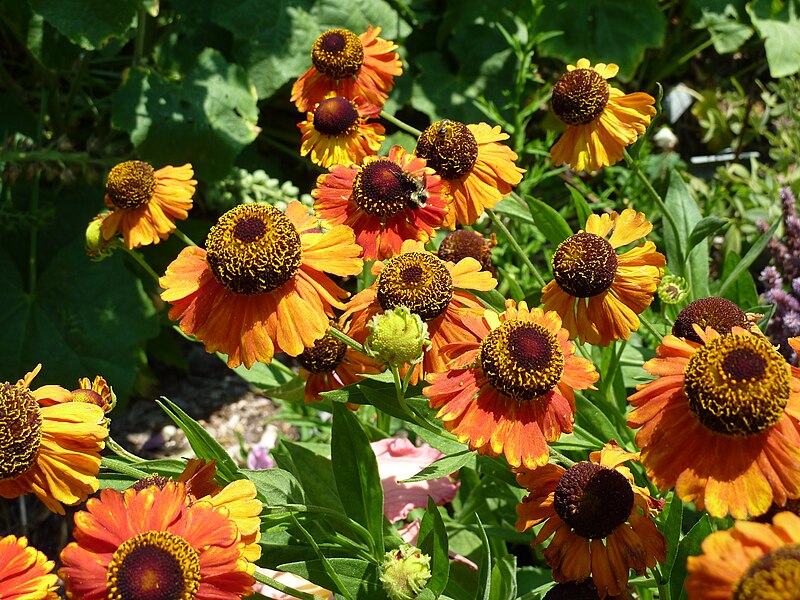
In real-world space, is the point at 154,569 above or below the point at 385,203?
below

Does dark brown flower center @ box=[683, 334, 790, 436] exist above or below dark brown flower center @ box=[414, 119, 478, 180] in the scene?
above

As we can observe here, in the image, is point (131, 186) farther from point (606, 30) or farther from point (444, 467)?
point (606, 30)

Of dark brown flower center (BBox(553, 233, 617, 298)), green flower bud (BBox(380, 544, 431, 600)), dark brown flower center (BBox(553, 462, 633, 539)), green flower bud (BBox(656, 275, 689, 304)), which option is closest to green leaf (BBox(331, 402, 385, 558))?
green flower bud (BBox(380, 544, 431, 600))

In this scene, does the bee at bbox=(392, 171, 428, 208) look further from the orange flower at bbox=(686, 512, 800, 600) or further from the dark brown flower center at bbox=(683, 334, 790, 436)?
the orange flower at bbox=(686, 512, 800, 600)

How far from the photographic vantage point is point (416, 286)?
1.27 m

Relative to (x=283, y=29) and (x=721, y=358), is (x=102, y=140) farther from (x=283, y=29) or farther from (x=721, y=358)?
(x=721, y=358)

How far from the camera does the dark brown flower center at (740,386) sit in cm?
97

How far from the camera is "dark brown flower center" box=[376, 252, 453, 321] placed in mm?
1265

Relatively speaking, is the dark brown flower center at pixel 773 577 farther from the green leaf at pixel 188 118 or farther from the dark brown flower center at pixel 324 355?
the green leaf at pixel 188 118

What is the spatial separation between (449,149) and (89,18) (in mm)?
1511

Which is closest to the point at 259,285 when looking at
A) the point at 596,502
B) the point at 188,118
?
the point at 596,502

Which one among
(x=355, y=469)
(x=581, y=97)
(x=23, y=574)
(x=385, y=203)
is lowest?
(x=355, y=469)

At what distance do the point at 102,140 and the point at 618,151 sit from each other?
2007 millimetres

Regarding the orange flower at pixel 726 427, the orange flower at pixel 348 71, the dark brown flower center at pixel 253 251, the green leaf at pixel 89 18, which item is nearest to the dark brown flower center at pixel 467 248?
the orange flower at pixel 348 71
